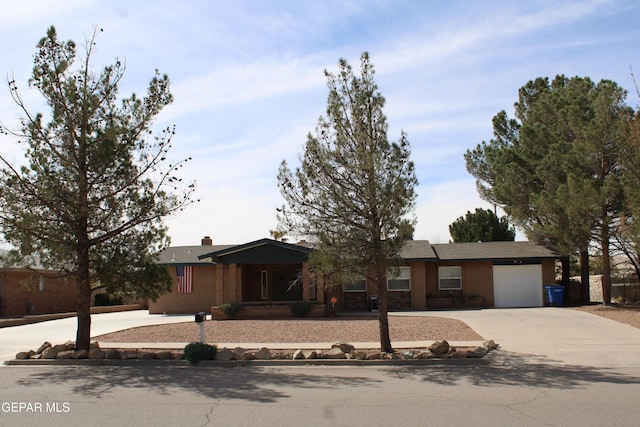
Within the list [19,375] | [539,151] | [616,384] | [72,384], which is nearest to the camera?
[616,384]

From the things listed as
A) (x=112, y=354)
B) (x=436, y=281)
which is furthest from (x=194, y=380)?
(x=436, y=281)

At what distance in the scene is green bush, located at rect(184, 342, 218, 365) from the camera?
13.8 m

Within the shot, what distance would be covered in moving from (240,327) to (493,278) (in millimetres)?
14157

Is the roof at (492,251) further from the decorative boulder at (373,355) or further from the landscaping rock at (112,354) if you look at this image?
the landscaping rock at (112,354)

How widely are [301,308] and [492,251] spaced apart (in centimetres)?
1091

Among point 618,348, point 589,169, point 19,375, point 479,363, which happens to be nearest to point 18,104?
point 19,375

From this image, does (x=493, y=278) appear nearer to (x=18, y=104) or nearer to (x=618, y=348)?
(x=618, y=348)

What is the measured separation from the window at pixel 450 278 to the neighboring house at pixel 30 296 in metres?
18.1

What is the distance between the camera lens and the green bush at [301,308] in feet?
83.8

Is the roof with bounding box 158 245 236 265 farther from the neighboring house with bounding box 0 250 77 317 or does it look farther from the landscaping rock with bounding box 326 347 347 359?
the landscaping rock with bounding box 326 347 347 359

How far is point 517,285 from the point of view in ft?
97.2

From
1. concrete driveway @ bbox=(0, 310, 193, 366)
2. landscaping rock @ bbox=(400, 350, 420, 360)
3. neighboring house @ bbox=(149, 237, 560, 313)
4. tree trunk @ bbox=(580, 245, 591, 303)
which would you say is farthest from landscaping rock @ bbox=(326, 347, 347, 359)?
tree trunk @ bbox=(580, 245, 591, 303)

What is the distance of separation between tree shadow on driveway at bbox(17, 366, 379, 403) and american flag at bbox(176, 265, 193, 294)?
15.6m

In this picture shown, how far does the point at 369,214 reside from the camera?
14281mm
